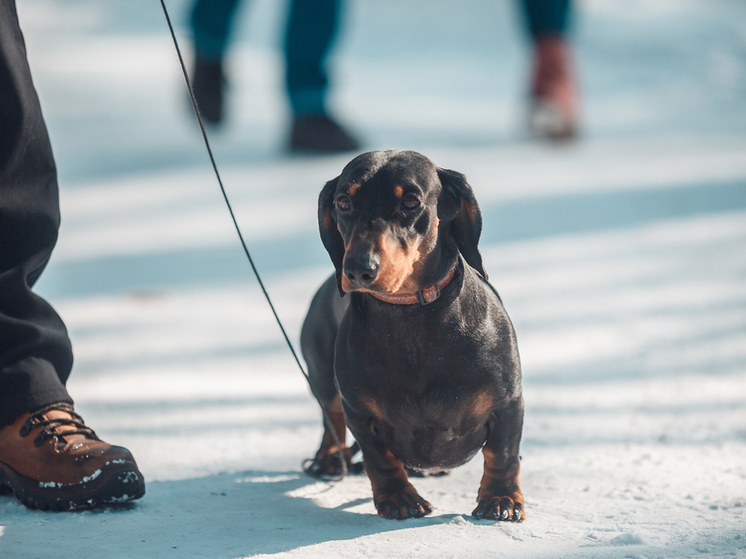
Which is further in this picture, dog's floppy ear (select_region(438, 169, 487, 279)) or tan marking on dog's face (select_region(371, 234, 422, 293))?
dog's floppy ear (select_region(438, 169, 487, 279))

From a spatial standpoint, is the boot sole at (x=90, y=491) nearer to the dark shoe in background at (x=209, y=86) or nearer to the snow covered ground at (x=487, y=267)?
the snow covered ground at (x=487, y=267)

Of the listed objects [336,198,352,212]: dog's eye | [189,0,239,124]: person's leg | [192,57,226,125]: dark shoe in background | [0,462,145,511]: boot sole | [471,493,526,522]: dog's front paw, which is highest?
[189,0,239,124]: person's leg

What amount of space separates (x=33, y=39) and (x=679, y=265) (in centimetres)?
724

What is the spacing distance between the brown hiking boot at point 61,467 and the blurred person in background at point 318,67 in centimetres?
366

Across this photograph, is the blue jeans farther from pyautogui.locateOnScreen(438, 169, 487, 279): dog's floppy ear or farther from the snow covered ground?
pyautogui.locateOnScreen(438, 169, 487, 279): dog's floppy ear

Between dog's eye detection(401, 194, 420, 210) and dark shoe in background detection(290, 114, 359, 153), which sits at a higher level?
dog's eye detection(401, 194, 420, 210)

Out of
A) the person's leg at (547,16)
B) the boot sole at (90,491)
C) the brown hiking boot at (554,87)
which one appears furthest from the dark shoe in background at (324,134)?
the boot sole at (90,491)

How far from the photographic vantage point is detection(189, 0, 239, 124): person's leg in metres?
5.37

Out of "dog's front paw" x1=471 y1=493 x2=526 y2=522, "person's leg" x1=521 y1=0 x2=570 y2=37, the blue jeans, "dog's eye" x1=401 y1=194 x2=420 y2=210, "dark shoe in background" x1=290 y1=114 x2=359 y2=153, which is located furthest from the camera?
"person's leg" x1=521 y1=0 x2=570 y2=37

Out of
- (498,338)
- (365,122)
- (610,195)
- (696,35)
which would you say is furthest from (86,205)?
(696,35)

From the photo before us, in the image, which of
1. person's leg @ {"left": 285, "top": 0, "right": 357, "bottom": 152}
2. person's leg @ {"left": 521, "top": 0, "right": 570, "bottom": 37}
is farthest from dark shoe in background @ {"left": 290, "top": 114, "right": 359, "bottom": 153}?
person's leg @ {"left": 521, "top": 0, "right": 570, "bottom": 37}

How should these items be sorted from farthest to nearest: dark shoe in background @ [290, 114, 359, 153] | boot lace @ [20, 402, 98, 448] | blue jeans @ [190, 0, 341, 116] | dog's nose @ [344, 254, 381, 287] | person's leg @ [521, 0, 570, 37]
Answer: person's leg @ [521, 0, 570, 37] → dark shoe in background @ [290, 114, 359, 153] → blue jeans @ [190, 0, 341, 116] → boot lace @ [20, 402, 98, 448] → dog's nose @ [344, 254, 381, 287]

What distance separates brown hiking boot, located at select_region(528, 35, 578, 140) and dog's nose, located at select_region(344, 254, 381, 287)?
436cm

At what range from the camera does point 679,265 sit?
12.7 ft
